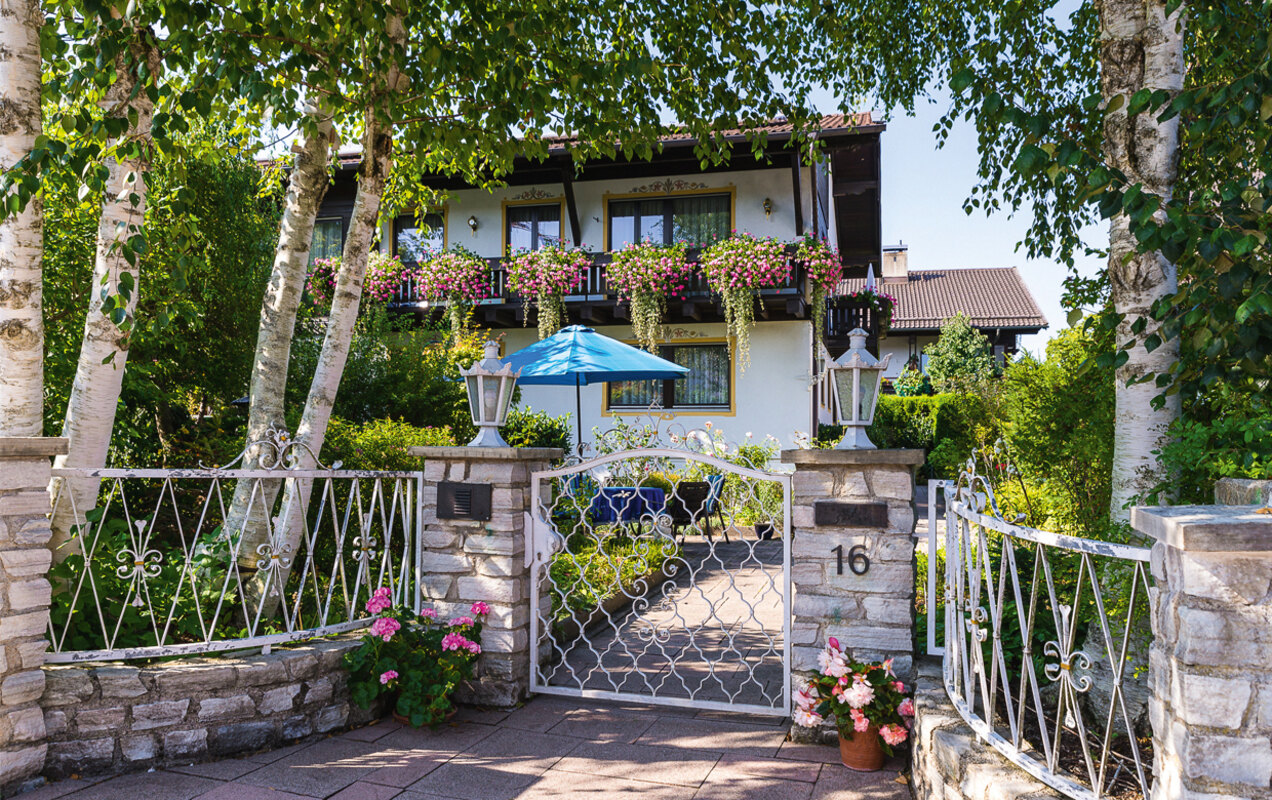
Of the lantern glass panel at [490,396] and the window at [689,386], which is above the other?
the window at [689,386]

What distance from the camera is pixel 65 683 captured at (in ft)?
11.0

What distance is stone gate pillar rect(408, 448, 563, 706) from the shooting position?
171 inches

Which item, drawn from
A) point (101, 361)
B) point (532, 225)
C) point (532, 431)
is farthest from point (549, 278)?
point (101, 361)

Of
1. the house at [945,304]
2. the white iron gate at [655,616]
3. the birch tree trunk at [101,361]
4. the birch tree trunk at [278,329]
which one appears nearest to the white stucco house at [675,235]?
the white iron gate at [655,616]

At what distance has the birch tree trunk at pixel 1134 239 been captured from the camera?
3.39 m

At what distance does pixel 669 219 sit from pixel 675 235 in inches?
11.1

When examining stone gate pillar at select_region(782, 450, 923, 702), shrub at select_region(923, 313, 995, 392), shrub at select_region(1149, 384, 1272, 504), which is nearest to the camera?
shrub at select_region(1149, 384, 1272, 504)

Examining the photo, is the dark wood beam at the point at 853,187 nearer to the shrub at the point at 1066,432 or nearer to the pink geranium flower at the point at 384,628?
the shrub at the point at 1066,432

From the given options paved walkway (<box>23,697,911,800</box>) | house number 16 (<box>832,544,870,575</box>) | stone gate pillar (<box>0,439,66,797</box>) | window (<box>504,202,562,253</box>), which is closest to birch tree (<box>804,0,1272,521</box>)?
house number 16 (<box>832,544,870,575</box>)

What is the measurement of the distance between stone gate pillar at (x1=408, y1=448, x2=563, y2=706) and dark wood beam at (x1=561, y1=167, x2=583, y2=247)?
8629mm

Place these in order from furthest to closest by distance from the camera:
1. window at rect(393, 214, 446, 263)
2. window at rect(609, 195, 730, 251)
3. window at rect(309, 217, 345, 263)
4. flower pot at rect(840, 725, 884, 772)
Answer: window at rect(309, 217, 345, 263), window at rect(393, 214, 446, 263), window at rect(609, 195, 730, 251), flower pot at rect(840, 725, 884, 772)

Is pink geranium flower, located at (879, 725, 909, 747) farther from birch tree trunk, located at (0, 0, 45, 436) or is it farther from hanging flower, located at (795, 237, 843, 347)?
hanging flower, located at (795, 237, 843, 347)

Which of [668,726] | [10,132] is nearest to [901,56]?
[668,726]

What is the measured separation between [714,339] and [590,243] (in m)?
2.61
